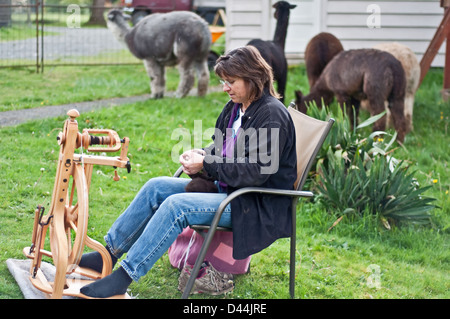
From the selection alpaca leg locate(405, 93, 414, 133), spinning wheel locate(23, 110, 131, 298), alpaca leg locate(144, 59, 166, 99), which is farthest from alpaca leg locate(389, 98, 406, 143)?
spinning wheel locate(23, 110, 131, 298)

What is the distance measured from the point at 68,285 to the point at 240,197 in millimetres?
1118

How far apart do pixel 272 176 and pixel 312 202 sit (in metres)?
2.20

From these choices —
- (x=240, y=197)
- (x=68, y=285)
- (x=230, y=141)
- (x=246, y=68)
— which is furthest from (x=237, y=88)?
(x=68, y=285)

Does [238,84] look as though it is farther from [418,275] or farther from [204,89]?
[204,89]

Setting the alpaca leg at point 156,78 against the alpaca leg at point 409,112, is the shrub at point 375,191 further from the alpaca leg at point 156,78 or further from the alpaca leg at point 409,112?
the alpaca leg at point 156,78

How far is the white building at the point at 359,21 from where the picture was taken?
1188 cm

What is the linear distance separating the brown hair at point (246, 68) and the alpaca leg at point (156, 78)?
5.91 metres

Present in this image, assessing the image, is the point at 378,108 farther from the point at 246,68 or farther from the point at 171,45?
the point at 246,68

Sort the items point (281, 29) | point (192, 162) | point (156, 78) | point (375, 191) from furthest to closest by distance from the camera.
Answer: point (156, 78)
point (281, 29)
point (375, 191)
point (192, 162)

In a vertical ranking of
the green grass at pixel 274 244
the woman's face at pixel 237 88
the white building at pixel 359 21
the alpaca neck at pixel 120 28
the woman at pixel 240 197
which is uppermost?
→ the white building at pixel 359 21

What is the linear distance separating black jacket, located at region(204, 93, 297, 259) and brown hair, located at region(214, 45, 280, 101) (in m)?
0.10

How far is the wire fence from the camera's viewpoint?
1141cm

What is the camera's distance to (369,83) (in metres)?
7.38

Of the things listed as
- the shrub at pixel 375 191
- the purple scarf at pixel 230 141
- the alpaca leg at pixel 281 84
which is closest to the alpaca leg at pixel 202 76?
the alpaca leg at pixel 281 84
